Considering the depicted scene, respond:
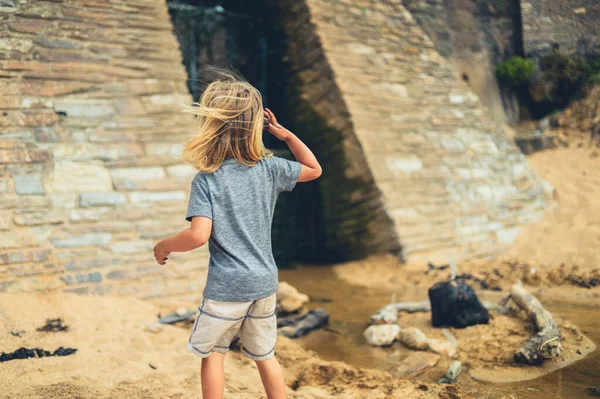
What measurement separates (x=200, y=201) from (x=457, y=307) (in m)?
2.24

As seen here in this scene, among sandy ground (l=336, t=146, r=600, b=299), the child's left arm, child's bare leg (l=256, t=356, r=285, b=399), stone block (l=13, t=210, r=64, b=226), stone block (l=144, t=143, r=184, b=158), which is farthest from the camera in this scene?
sandy ground (l=336, t=146, r=600, b=299)

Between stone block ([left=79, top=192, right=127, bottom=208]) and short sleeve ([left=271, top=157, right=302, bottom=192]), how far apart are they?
223cm

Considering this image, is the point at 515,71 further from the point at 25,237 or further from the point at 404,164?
the point at 25,237

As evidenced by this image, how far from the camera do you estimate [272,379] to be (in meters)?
2.04

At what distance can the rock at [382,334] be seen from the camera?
3408mm

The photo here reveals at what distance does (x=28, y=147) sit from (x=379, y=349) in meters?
2.84

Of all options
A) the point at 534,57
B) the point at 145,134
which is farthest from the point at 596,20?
the point at 145,134

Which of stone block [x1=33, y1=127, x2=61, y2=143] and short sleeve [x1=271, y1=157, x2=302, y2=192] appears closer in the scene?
short sleeve [x1=271, y1=157, x2=302, y2=192]

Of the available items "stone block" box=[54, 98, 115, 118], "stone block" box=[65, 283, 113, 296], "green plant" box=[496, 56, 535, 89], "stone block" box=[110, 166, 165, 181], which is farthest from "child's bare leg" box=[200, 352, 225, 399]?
"green plant" box=[496, 56, 535, 89]

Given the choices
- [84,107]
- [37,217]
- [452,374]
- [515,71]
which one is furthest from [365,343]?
[515,71]

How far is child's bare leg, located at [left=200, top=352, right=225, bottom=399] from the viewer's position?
1978mm

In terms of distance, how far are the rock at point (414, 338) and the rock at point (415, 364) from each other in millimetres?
75

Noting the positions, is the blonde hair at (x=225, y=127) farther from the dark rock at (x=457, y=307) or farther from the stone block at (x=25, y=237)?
the stone block at (x=25, y=237)

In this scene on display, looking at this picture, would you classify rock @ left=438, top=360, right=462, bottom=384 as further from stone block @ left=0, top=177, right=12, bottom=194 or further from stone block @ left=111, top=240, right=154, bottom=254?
stone block @ left=0, top=177, right=12, bottom=194
